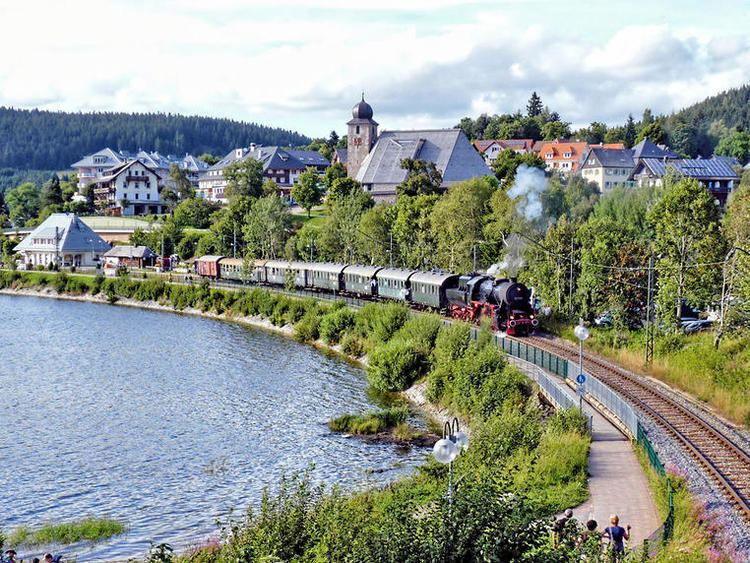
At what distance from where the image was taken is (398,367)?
152 feet

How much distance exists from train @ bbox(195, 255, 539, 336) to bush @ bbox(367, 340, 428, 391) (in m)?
5.55

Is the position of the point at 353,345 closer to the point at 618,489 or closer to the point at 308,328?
the point at 308,328

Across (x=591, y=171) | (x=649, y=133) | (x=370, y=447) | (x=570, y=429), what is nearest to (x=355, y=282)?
(x=370, y=447)

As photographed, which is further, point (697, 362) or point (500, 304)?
point (500, 304)

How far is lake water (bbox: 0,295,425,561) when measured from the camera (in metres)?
30.0

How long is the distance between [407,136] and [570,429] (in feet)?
329

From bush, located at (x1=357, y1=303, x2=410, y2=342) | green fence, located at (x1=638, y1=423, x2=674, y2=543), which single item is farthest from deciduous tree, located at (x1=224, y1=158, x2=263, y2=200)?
green fence, located at (x1=638, y1=423, x2=674, y2=543)

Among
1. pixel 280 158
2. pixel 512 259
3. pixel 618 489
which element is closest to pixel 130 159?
pixel 280 158

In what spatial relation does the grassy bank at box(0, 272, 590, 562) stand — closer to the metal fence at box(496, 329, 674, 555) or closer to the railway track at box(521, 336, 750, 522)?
the metal fence at box(496, 329, 674, 555)

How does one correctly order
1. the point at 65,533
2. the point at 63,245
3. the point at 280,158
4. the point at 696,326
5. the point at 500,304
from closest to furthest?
1. the point at 65,533
2. the point at 696,326
3. the point at 500,304
4. the point at 63,245
5. the point at 280,158

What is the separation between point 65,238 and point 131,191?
1694 inches

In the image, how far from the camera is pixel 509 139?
171500 mm

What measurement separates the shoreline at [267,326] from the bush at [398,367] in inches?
21.5

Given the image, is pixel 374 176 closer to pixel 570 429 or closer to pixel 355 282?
pixel 355 282
